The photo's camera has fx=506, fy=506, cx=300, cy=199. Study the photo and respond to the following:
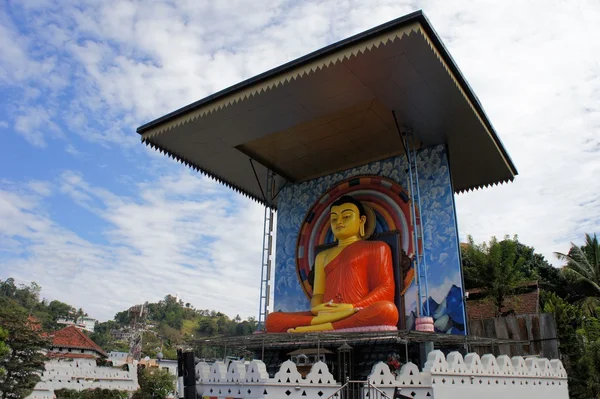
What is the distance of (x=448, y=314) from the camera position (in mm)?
9711

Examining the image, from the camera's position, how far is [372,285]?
1016 centimetres

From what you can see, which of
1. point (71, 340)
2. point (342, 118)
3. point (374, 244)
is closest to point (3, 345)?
point (374, 244)

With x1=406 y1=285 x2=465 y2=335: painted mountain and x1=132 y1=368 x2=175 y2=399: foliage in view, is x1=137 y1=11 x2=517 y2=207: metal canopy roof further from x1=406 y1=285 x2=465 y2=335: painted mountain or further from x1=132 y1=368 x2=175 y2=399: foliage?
x1=132 y1=368 x2=175 y2=399: foliage

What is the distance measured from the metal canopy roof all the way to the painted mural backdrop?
1.07 feet

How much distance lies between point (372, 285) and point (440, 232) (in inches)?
69.2

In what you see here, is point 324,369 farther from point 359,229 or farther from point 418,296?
point 359,229

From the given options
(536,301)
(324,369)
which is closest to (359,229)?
(324,369)

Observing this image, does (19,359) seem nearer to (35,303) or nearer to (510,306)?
(510,306)

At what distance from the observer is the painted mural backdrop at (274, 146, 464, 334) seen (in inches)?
388

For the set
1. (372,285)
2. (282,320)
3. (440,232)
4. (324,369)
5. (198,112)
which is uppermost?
(198,112)

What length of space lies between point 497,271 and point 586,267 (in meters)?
7.87


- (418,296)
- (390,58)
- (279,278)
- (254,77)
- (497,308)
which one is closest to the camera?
(390,58)

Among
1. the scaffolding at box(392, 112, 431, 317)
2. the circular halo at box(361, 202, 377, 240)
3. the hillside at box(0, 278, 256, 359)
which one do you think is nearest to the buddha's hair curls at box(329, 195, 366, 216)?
the circular halo at box(361, 202, 377, 240)

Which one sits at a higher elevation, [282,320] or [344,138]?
[344,138]
